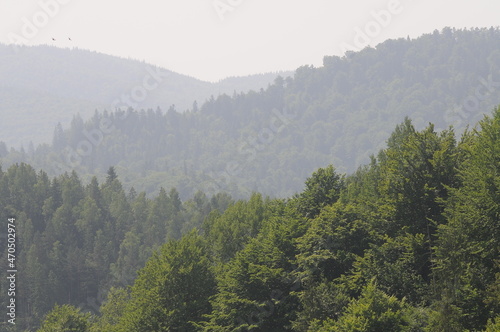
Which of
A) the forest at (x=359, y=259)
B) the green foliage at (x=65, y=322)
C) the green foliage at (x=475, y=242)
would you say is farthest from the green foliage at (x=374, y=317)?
the green foliage at (x=65, y=322)

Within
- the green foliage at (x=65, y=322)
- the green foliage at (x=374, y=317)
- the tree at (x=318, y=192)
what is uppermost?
the tree at (x=318, y=192)

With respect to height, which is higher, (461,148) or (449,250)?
(461,148)

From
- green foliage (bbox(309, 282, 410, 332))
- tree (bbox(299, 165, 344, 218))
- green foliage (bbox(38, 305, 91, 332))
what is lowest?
green foliage (bbox(309, 282, 410, 332))

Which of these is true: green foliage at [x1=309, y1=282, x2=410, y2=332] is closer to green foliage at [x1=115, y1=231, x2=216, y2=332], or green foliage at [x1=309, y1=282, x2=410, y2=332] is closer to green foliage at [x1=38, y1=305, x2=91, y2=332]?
green foliage at [x1=115, y1=231, x2=216, y2=332]

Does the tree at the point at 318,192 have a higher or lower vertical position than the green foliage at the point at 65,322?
higher

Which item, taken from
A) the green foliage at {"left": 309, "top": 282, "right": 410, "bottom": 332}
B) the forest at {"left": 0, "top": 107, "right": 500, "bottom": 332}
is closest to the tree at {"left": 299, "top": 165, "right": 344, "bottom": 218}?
the forest at {"left": 0, "top": 107, "right": 500, "bottom": 332}

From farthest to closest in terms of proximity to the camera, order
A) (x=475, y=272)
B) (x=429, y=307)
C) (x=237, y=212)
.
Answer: (x=237, y=212) < (x=429, y=307) < (x=475, y=272)

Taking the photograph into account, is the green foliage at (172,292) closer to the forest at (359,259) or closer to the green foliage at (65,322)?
the forest at (359,259)

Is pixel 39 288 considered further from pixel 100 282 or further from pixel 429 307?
pixel 429 307

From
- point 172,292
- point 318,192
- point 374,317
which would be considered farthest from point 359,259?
point 172,292

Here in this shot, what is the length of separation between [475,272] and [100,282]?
427 feet

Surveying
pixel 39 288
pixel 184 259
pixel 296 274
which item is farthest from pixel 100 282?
pixel 296 274

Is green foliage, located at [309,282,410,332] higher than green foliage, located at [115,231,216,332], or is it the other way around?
green foliage, located at [115,231,216,332]

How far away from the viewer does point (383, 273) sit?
129ft
